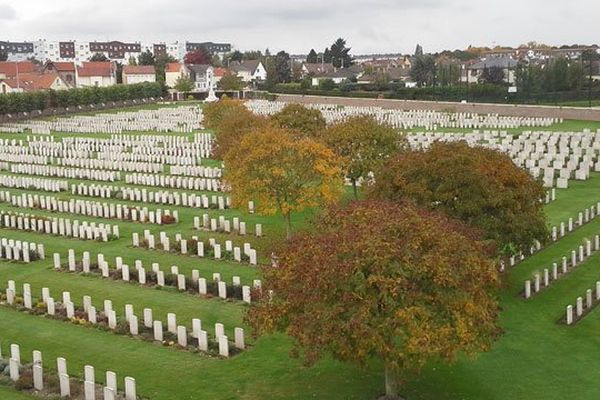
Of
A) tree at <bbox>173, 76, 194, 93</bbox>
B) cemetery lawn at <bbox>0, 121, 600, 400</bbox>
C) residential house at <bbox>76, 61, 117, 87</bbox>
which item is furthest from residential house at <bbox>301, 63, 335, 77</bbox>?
cemetery lawn at <bbox>0, 121, 600, 400</bbox>

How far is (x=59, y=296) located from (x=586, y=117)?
191 feet

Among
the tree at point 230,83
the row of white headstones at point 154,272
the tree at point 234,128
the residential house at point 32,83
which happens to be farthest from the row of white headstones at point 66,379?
the residential house at point 32,83

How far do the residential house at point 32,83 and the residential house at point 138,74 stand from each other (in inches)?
495

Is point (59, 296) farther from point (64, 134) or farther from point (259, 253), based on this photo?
point (64, 134)

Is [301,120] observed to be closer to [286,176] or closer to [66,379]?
→ [286,176]

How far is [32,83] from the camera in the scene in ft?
366

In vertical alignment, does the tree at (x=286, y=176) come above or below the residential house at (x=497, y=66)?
below

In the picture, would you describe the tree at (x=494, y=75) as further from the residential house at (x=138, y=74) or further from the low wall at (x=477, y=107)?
the residential house at (x=138, y=74)

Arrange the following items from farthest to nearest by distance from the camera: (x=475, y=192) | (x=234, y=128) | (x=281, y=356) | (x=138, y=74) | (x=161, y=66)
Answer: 1. (x=161, y=66)
2. (x=138, y=74)
3. (x=234, y=128)
4. (x=475, y=192)
5. (x=281, y=356)

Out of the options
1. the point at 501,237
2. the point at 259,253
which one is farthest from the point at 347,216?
the point at 259,253

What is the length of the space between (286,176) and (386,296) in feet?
42.7

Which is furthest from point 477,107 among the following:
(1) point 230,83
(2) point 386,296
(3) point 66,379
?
(2) point 386,296

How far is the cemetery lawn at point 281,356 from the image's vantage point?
51.1 ft

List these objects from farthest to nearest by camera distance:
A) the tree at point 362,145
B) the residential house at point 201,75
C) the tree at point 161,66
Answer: the tree at point 161,66 < the residential house at point 201,75 < the tree at point 362,145
